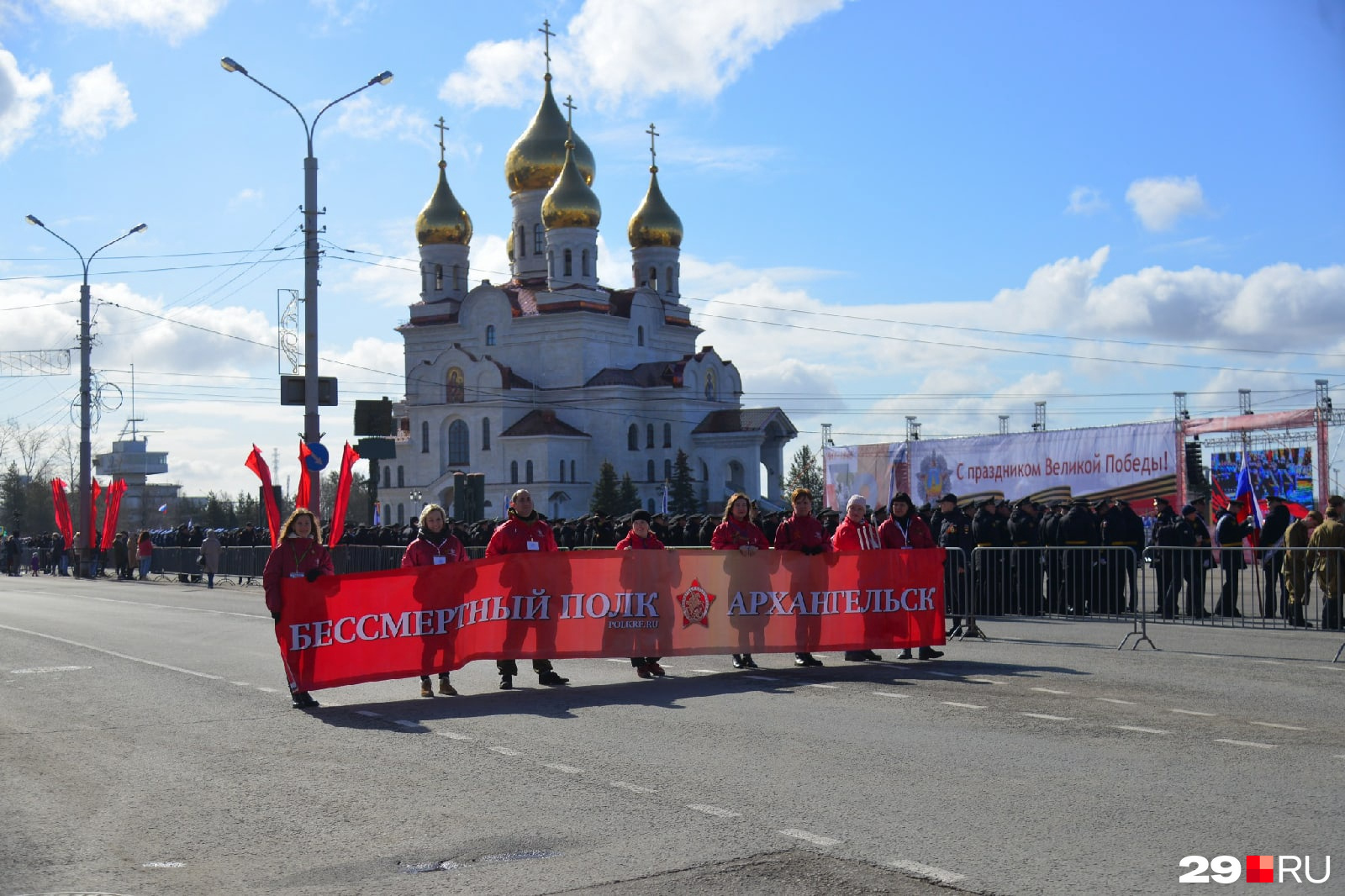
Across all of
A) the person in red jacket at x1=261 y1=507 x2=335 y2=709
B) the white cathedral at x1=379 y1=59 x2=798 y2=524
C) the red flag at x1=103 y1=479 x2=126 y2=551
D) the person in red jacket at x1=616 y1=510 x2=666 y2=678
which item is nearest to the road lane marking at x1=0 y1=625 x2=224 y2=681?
the person in red jacket at x1=261 y1=507 x2=335 y2=709

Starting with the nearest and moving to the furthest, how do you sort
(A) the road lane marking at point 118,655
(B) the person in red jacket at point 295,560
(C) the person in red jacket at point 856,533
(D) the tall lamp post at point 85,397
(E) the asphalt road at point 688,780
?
(E) the asphalt road at point 688,780 < (B) the person in red jacket at point 295,560 < (A) the road lane marking at point 118,655 < (C) the person in red jacket at point 856,533 < (D) the tall lamp post at point 85,397

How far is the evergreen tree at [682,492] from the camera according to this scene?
84.9m

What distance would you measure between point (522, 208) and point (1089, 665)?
8226 centimetres

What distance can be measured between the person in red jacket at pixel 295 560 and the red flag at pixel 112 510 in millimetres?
35794

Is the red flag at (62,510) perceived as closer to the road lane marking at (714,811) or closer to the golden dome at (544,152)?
the golden dome at (544,152)

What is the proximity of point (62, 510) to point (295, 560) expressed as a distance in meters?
43.4

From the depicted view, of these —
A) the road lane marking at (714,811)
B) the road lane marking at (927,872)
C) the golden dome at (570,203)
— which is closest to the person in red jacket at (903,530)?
the road lane marking at (714,811)

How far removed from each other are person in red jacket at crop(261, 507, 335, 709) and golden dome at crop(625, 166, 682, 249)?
83.4 meters

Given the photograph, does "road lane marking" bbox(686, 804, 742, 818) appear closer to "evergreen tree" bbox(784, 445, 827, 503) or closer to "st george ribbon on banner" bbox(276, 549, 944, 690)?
"st george ribbon on banner" bbox(276, 549, 944, 690)

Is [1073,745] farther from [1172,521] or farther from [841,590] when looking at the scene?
[1172,521]

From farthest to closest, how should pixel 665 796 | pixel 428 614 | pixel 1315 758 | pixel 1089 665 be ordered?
pixel 1089 665, pixel 428 614, pixel 1315 758, pixel 665 796

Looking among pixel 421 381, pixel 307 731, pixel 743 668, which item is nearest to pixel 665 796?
pixel 307 731

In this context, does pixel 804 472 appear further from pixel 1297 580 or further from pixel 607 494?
pixel 1297 580

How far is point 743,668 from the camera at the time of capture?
14.4 metres
